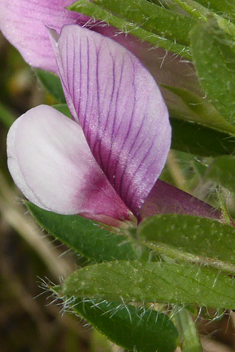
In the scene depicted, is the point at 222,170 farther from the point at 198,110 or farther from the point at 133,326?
the point at 133,326

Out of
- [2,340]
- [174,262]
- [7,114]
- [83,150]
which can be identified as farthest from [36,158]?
[2,340]

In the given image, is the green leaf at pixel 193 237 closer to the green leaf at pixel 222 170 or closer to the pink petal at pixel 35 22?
the green leaf at pixel 222 170

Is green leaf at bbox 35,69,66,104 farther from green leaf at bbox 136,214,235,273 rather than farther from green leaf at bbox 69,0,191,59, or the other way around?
green leaf at bbox 136,214,235,273

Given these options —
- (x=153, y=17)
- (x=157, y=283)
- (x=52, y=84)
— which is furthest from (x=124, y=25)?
(x=52, y=84)

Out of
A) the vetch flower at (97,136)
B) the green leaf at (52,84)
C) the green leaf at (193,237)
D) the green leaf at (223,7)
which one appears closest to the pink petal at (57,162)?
the vetch flower at (97,136)

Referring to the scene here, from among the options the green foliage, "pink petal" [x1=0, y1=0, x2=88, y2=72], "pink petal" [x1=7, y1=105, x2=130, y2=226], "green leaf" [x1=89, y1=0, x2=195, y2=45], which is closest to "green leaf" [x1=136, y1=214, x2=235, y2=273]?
the green foliage

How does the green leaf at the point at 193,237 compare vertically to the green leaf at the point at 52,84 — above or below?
above

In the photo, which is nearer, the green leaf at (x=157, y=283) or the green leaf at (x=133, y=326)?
the green leaf at (x=157, y=283)

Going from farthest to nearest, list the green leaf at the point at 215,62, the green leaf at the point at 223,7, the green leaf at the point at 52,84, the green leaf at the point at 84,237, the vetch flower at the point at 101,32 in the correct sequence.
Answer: the green leaf at the point at 52,84, the green leaf at the point at 84,237, the vetch flower at the point at 101,32, the green leaf at the point at 223,7, the green leaf at the point at 215,62
